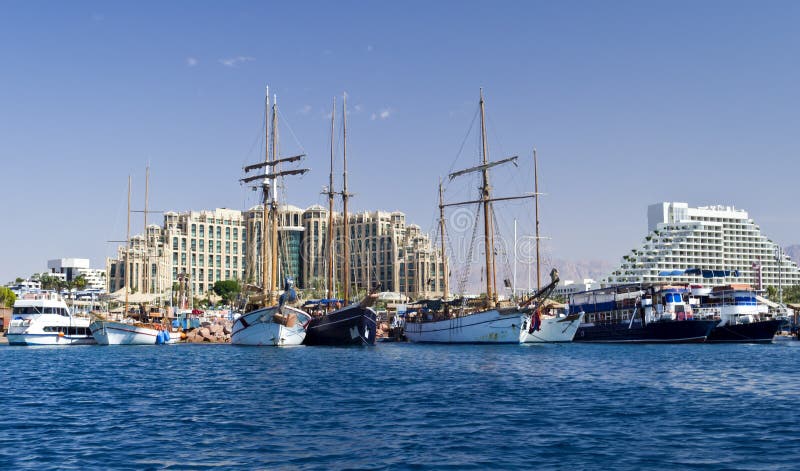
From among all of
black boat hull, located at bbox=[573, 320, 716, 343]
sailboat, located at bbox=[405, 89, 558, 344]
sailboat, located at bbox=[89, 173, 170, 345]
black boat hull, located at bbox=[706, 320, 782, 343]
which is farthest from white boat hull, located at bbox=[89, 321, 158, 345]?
black boat hull, located at bbox=[706, 320, 782, 343]

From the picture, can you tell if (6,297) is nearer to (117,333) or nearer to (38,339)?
(38,339)

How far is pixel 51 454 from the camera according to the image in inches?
890

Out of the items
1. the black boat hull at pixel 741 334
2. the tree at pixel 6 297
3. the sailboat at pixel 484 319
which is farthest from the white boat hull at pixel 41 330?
the black boat hull at pixel 741 334

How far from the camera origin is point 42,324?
297 feet

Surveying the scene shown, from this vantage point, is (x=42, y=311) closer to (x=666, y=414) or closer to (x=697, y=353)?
(x=697, y=353)

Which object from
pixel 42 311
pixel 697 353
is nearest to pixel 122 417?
pixel 697 353

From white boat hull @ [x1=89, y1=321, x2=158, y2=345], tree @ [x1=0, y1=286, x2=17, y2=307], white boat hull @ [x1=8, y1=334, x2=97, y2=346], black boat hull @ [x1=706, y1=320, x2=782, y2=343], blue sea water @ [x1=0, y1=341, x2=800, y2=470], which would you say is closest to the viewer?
blue sea water @ [x1=0, y1=341, x2=800, y2=470]

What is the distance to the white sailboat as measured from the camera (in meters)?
83.2

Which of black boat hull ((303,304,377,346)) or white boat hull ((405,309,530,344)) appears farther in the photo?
white boat hull ((405,309,530,344))

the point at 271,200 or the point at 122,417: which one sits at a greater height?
the point at 271,200

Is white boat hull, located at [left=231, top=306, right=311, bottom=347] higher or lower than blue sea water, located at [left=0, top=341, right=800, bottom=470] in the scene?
higher

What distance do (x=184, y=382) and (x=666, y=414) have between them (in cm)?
2532

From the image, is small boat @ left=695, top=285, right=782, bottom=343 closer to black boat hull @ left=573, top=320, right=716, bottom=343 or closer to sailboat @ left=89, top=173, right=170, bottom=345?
black boat hull @ left=573, top=320, right=716, bottom=343

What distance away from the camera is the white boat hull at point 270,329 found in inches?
3130
